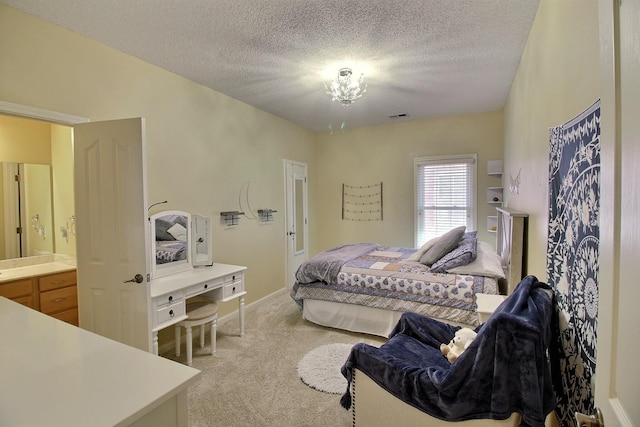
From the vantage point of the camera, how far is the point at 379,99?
3998mm

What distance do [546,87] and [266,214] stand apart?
3430mm

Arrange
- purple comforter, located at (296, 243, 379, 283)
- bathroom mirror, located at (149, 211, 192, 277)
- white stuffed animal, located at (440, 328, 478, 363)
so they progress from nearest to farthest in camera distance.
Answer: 1. white stuffed animal, located at (440, 328, 478, 363)
2. bathroom mirror, located at (149, 211, 192, 277)
3. purple comforter, located at (296, 243, 379, 283)

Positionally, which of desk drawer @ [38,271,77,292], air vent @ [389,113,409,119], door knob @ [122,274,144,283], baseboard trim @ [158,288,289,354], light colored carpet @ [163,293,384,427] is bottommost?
light colored carpet @ [163,293,384,427]

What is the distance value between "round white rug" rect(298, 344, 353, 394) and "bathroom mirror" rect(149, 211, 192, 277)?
5.00 feet

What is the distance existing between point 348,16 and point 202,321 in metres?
2.74

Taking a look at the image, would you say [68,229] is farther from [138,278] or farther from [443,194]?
[443,194]

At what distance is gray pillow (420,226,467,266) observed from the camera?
3381 mm

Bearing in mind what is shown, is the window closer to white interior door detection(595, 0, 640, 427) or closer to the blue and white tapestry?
the blue and white tapestry

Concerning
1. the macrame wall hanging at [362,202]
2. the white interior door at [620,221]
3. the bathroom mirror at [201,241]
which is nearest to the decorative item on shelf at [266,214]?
the bathroom mirror at [201,241]

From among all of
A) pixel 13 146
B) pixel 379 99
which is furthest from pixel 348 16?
pixel 13 146

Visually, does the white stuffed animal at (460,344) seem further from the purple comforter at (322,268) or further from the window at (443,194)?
the window at (443,194)

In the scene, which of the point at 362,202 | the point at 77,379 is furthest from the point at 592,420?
the point at 362,202

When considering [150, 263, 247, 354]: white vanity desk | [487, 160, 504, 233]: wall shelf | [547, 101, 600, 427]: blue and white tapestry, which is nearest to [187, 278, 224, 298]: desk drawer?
[150, 263, 247, 354]: white vanity desk

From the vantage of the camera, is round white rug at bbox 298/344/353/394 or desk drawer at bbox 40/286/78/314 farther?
desk drawer at bbox 40/286/78/314
